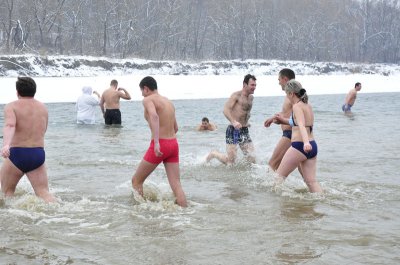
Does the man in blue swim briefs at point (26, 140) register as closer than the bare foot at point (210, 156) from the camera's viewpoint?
Yes

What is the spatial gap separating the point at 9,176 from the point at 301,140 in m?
3.42

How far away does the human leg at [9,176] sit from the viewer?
6.20 meters

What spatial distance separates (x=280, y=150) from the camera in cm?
821

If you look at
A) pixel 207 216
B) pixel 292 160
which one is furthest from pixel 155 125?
pixel 292 160

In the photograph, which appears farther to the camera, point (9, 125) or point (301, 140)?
point (301, 140)

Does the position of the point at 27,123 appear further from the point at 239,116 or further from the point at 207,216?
the point at 239,116

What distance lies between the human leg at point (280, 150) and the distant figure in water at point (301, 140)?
3.23 feet

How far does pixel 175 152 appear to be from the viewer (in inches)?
257

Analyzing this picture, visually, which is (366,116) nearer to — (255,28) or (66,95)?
(66,95)

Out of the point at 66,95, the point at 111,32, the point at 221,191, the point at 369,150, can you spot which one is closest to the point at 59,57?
the point at 66,95

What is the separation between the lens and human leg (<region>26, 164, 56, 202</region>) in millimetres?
6258

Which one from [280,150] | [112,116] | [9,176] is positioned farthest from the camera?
[112,116]

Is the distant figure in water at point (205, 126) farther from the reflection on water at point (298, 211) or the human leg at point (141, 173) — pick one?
the human leg at point (141, 173)

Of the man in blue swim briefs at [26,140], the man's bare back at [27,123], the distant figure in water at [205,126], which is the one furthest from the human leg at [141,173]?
the distant figure in water at [205,126]
